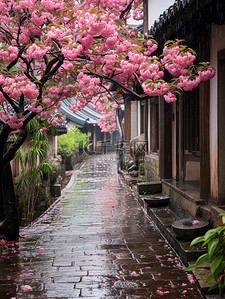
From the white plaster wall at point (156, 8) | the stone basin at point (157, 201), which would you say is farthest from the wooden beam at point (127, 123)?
the stone basin at point (157, 201)

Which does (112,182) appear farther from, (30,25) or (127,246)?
(30,25)

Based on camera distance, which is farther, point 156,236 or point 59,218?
point 59,218

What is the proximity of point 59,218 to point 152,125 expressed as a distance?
20.3 feet

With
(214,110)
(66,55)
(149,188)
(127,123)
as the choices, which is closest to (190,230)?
(214,110)

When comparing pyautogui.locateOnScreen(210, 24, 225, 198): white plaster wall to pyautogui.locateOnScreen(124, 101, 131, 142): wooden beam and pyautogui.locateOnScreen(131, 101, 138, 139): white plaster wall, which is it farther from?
pyautogui.locateOnScreen(124, 101, 131, 142): wooden beam

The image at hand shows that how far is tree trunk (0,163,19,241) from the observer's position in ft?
23.3

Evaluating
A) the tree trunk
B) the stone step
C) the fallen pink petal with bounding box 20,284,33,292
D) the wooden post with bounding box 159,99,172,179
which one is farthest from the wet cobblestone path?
the wooden post with bounding box 159,99,172,179

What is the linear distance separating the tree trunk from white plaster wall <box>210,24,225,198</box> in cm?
370

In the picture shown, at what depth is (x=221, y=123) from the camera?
635 centimetres

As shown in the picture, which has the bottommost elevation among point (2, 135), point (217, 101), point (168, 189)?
point (168, 189)

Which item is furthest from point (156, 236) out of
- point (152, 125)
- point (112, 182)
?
point (112, 182)

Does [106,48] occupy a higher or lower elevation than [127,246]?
higher

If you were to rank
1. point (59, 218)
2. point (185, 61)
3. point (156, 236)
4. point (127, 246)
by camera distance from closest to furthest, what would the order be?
point (185, 61), point (127, 246), point (156, 236), point (59, 218)

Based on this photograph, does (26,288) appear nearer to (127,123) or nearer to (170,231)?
(170,231)
